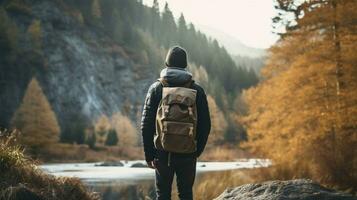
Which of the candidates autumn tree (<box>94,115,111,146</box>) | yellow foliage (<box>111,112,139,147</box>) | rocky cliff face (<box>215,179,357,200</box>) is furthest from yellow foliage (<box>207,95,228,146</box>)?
rocky cliff face (<box>215,179,357,200</box>)

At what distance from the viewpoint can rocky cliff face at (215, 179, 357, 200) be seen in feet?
20.2

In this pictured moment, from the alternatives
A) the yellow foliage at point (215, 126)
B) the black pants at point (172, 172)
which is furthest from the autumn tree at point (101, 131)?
the black pants at point (172, 172)

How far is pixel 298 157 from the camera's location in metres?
15.5

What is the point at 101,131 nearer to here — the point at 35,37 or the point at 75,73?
the point at 75,73

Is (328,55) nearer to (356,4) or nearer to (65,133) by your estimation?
(356,4)

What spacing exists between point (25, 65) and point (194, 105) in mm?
73269

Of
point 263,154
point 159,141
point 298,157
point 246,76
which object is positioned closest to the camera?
point 159,141

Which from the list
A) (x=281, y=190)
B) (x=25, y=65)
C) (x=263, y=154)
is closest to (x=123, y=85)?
(x=25, y=65)

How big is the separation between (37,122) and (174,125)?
2054 inches

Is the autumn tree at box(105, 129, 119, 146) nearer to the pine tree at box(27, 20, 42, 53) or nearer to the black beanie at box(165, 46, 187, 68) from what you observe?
the pine tree at box(27, 20, 42, 53)

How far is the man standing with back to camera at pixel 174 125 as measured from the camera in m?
4.97

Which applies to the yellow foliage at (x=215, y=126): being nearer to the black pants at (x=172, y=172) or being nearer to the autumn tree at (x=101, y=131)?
the autumn tree at (x=101, y=131)

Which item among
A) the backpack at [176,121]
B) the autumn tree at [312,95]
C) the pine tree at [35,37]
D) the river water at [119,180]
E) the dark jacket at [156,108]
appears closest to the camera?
the backpack at [176,121]

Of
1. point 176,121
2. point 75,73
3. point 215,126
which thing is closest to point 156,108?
point 176,121
